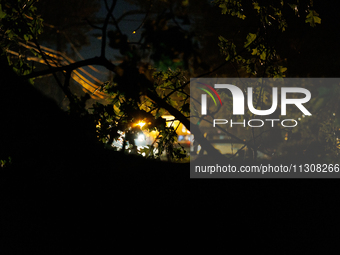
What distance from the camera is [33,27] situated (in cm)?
369

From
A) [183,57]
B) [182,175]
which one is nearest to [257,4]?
[183,57]

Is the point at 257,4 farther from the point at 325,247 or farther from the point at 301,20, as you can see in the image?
the point at 301,20

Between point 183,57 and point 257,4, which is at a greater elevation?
point 257,4

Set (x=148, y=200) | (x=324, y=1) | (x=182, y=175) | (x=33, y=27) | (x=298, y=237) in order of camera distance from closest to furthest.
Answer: (x=298, y=237) → (x=148, y=200) → (x=182, y=175) → (x=33, y=27) → (x=324, y=1)

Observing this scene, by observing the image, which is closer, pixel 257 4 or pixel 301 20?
pixel 257 4

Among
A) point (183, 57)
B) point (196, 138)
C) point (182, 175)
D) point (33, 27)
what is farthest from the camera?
point (33, 27)

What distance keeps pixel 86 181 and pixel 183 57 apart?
47.2 inches

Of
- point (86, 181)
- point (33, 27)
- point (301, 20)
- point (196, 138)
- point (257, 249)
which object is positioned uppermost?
point (301, 20)

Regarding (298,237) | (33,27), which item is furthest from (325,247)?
(33,27)

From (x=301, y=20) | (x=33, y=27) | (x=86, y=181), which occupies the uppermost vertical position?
(x=301, y=20)

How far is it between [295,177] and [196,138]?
1.41 meters

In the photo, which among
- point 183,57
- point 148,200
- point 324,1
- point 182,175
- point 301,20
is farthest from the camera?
point 301,20

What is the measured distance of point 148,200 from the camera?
1889mm

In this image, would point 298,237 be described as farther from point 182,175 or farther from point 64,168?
point 64,168
